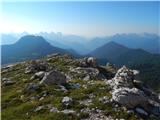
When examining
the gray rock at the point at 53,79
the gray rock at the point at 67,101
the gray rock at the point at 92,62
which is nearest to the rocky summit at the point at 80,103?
the gray rock at the point at 67,101

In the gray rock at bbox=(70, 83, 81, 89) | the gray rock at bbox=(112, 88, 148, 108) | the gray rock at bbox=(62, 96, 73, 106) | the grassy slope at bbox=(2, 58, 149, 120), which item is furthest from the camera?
the gray rock at bbox=(70, 83, 81, 89)

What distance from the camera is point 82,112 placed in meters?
30.8

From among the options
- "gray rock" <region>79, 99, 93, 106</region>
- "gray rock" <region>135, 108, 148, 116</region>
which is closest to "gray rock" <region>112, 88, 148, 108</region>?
"gray rock" <region>135, 108, 148, 116</region>

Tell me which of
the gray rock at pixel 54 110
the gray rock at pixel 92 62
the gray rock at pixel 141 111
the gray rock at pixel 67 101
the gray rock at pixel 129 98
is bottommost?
the gray rock at pixel 92 62

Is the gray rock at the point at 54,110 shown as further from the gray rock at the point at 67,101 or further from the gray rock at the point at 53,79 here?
the gray rock at the point at 53,79

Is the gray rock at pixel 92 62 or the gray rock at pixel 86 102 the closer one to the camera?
the gray rock at pixel 86 102

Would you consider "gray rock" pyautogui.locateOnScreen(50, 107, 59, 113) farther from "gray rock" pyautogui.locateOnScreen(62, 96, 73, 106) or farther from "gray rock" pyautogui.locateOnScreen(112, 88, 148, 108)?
"gray rock" pyautogui.locateOnScreen(112, 88, 148, 108)

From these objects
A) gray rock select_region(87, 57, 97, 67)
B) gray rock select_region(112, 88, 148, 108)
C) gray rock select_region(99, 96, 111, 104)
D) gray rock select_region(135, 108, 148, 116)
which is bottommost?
gray rock select_region(87, 57, 97, 67)

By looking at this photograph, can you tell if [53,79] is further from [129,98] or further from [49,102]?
[129,98]

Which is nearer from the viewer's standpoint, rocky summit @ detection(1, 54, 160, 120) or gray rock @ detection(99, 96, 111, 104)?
rocky summit @ detection(1, 54, 160, 120)

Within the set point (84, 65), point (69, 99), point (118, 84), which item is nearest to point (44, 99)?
point (69, 99)

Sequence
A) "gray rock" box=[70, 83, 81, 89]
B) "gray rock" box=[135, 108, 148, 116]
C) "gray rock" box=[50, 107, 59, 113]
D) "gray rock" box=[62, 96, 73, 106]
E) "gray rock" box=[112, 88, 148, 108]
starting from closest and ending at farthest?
"gray rock" box=[135, 108, 148, 116], "gray rock" box=[50, 107, 59, 113], "gray rock" box=[112, 88, 148, 108], "gray rock" box=[62, 96, 73, 106], "gray rock" box=[70, 83, 81, 89]

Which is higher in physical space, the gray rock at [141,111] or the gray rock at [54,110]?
the gray rock at [141,111]

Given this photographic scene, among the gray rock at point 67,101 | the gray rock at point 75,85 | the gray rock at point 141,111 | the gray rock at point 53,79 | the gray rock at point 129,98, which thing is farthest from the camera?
the gray rock at point 53,79
